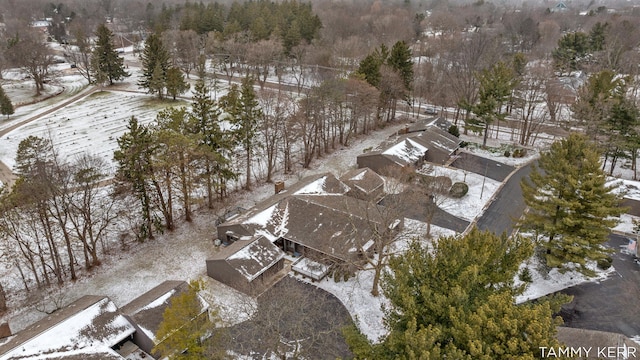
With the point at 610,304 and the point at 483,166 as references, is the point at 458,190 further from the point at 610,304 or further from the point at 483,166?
the point at 610,304

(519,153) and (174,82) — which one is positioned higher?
(174,82)

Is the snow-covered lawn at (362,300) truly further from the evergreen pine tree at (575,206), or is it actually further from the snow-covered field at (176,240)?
the evergreen pine tree at (575,206)

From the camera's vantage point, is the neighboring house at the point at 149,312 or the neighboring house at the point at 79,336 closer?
the neighboring house at the point at 79,336

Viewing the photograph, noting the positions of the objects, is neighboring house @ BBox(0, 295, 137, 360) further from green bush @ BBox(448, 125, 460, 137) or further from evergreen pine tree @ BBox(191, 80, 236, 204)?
green bush @ BBox(448, 125, 460, 137)

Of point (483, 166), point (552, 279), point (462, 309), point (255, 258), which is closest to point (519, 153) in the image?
point (483, 166)

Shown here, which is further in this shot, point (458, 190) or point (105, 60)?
point (105, 60)

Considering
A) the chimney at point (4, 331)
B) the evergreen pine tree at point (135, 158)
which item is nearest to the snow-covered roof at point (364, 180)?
the evergreen pine tree at point (135, 158)

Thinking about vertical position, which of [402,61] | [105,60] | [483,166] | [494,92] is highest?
[402,61]
